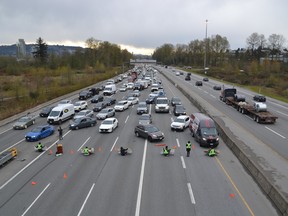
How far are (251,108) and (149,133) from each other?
694 inches

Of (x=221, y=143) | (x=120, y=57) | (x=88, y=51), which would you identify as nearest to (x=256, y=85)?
(x=221, y=143)

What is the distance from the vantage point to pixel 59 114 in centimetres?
3647

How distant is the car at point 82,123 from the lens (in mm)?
33125

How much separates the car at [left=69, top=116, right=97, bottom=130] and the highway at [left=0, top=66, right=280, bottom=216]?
5.30 meters

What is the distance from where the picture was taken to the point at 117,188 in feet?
57.4

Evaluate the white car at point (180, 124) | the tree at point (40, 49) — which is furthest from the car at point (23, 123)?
the tree at point (40, 49)

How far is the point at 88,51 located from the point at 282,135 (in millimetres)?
117110

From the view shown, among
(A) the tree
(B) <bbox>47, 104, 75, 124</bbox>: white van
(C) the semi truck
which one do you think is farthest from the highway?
(A) the tree

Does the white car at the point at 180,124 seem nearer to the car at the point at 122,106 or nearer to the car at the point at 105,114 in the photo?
the car at the point at 105,114

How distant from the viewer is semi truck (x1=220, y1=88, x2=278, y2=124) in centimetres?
3434

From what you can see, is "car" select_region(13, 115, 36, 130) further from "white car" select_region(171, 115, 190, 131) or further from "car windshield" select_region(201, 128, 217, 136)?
"car windshield" select_region(201, 128, 217, 136)

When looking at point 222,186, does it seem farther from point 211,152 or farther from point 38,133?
point 38,133

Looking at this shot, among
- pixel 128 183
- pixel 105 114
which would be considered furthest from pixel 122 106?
pixel 128 183

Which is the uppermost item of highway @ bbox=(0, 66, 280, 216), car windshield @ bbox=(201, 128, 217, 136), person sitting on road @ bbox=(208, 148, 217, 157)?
car windshield @ bbox=(201, 128, 217, 136)
